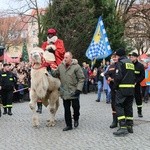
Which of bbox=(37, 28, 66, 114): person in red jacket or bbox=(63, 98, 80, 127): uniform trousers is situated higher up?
bbox=(37, 28, 66, 114): person in red jacket

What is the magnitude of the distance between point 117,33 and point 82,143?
1715 cm

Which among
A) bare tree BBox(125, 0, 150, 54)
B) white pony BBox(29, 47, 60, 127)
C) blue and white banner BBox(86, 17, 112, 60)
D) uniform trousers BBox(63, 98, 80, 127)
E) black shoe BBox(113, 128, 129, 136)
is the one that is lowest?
black shoe BBox(113, 128, 129, 136)

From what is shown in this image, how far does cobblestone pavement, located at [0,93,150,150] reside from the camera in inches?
336

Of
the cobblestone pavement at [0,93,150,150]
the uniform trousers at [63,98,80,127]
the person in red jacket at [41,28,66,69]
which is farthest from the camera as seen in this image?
the person in red jacket at [41,28,66,69]

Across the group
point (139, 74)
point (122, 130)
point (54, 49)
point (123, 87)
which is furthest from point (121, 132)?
point (54, 49)

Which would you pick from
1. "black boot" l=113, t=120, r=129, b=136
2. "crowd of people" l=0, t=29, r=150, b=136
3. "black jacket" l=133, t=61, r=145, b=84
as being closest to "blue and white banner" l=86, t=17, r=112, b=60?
"black jacket" l=133, t=61, r=145, b=84

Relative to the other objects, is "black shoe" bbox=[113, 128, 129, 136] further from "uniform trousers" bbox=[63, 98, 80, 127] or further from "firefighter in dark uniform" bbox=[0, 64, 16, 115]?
"firefighter in dark uniform" bbox=[0, 64, 16, 115]

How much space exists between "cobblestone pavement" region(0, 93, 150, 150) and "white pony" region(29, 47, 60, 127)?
1.77 ft

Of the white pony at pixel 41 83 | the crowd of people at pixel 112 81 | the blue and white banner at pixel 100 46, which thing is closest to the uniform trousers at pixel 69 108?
the crowd of people at pixel 112 81

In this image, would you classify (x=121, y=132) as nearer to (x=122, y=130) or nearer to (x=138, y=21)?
(x=122, y=130)

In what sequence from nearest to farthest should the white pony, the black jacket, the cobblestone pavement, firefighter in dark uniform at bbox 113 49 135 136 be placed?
the cobblestone pavement → firefighter in dark uniform at bbox 113 49 135 136 → the white pony → the black jacket

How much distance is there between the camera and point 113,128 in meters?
10.4

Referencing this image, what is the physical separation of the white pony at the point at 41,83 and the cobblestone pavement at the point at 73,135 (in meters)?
0.54

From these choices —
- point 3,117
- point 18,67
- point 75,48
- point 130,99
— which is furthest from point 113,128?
point 75,48
